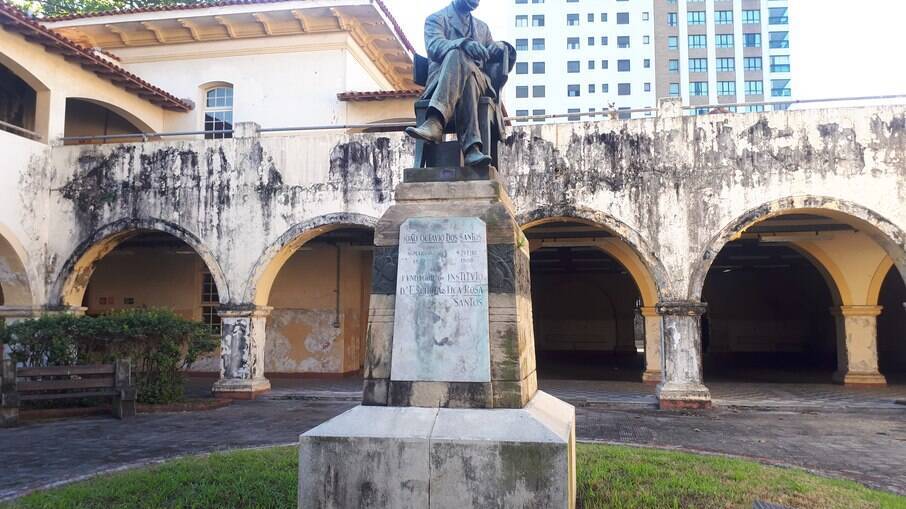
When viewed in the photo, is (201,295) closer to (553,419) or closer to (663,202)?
(663,202)

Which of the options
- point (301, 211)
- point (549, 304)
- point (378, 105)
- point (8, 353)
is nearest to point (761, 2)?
point (549, 304)

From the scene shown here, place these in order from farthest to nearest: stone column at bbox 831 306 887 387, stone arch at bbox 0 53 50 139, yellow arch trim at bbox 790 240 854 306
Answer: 1. yellow arch trim at bbox 790 240 854 306
2. stone column at bbox 831 306 887 387
3. stone arch at bbox 0 53 50 139

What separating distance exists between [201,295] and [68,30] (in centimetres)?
650

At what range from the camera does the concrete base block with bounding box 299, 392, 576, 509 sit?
3490 mm

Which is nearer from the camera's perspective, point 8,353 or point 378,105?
point 8,353

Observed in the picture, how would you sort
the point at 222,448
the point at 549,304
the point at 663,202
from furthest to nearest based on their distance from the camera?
the point at 549,304, the point at 663,202, the point at 222,448

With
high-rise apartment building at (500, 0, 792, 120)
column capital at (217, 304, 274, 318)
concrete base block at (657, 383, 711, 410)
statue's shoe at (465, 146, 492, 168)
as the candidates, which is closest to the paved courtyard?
concrete base block at (657, 383, 711, 410)

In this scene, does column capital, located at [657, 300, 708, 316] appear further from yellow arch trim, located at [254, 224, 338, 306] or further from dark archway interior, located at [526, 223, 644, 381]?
dark archway interior, located at [526, 223, 644, 381]

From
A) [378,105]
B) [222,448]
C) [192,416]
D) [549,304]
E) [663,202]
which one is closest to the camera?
[222,448]

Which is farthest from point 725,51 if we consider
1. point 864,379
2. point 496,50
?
point 496,50

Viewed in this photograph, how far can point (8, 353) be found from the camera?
32.4 ft

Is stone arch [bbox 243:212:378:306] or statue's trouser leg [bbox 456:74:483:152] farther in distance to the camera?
stone arch [bbox 243:212:378:306]

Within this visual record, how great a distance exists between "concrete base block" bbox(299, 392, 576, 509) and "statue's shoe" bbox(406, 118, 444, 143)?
1.69 meters

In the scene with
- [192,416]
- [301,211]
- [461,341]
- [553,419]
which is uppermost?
[301,211]
